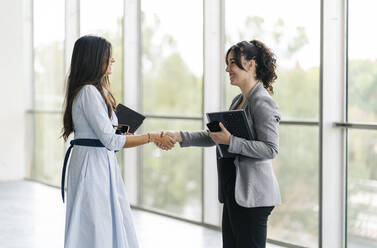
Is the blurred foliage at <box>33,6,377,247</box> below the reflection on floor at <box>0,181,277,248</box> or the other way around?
the other way around

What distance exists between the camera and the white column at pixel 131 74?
6.93m

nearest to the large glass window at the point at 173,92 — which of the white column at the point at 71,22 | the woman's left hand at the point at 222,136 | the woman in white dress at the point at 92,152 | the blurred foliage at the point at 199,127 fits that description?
the blurred foliage at the point at 199,127

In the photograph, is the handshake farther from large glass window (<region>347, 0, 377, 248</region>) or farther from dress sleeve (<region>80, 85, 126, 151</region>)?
large glass window (<region>347, 0, 377, 248</region>)

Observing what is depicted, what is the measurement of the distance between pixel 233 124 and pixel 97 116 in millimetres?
769

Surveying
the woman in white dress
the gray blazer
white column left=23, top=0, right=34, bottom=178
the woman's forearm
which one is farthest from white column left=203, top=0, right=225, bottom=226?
white column left=23, top=0, right=34, bottom=178

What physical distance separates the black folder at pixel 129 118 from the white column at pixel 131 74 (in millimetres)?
3262

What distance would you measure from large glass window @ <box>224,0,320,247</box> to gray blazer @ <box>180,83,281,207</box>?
→ 195 centimetres

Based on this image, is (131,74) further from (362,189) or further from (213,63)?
(362,189)

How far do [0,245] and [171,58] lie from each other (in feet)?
9.66

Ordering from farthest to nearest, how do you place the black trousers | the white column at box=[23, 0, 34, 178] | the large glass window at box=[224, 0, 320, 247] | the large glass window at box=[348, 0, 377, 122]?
the white column at box=[23, 0, 34, 178] → the large glass window at box=[224, 0, 320, 247] → the large glass window at box=[348, 0, 377, 122] → the black trousers

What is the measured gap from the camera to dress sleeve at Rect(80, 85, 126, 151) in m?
3.10

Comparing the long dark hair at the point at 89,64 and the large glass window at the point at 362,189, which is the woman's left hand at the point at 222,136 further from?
the large glass window at the point at 362,189

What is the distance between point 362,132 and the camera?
14.7ft

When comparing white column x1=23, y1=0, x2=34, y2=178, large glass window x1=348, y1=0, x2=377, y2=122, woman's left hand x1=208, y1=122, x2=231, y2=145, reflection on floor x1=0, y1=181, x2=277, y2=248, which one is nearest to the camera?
woman's left hand x1=208, y1=122, x2=231, y2=145
